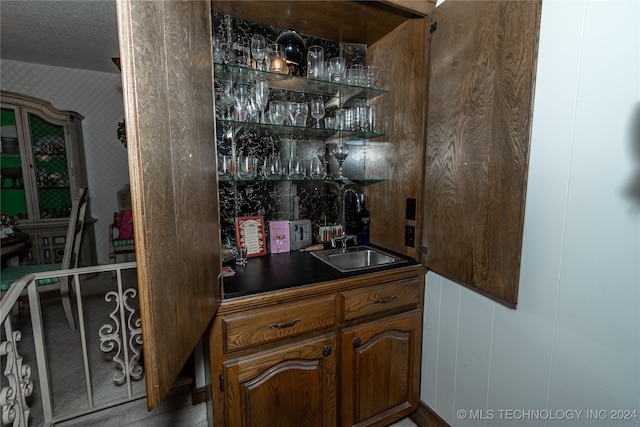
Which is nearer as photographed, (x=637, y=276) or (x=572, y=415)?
(x=637, y=276)

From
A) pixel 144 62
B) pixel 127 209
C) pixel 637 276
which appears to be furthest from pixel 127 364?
pixel 127 209

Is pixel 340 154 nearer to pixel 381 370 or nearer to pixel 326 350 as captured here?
pixel 326 350

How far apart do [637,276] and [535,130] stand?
0.53 metres

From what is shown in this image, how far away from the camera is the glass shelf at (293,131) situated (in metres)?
1.46

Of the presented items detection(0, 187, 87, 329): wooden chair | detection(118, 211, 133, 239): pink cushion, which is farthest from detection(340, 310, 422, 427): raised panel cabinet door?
detection(118, 211, 133, 239): pink cushion

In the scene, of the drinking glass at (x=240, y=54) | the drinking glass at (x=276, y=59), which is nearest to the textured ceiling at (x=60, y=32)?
the drinking glass at (x=240, y=54)

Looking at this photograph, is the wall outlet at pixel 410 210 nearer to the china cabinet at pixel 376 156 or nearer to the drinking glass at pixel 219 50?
the china cabinet at pixel 376 156

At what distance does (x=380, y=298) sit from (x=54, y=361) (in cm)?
233

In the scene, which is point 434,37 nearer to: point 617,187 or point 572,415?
point 617,187

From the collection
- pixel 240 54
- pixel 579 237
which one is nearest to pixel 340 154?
pixel 240 54

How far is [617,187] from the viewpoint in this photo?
2.65 feet

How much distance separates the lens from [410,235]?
4.99 ft

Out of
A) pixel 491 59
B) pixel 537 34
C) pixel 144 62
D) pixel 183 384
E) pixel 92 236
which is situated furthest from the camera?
pixel 92 236

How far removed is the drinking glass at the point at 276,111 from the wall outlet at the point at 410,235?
0.90m
